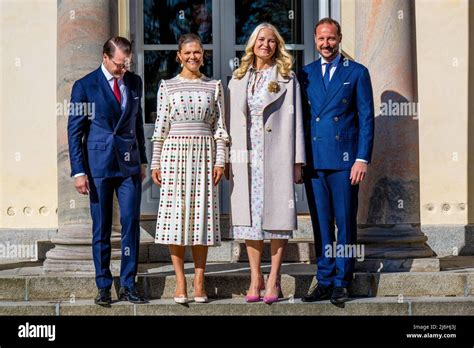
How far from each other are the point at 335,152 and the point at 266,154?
0.52m

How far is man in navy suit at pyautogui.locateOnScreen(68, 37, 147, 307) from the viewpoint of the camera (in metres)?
8.04

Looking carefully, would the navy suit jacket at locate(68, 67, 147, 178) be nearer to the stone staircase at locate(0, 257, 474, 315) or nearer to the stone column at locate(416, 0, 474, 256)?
the stone staircase at locate(0, 257, 474, 315)

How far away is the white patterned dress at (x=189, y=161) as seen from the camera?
312 inches

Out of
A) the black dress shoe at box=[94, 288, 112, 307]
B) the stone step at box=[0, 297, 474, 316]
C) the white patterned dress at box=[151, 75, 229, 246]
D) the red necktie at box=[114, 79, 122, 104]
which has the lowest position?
the stone step at box=[0, 297, 474, 316]

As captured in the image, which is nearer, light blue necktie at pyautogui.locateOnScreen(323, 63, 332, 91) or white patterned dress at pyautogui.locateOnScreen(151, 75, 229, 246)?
white patterned dress at pyautogui.locateOnScreen(151, 75, 229, 246)

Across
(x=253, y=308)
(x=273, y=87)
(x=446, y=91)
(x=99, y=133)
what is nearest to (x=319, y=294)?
(x=253, y=308)

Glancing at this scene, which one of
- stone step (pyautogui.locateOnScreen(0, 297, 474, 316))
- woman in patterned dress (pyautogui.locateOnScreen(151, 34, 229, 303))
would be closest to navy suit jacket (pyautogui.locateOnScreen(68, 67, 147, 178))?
woman in patterned dress (pyautogui.locateOnScreen(151, 34, 229, 303))

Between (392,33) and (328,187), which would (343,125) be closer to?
(328,187)

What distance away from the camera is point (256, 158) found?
8047 mm

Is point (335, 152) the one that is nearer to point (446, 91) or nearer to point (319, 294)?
point (319, 294)

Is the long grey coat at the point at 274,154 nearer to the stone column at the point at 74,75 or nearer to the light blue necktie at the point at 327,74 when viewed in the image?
the light blue necktie at the point at 327,74

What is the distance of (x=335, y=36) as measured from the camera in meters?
8.06

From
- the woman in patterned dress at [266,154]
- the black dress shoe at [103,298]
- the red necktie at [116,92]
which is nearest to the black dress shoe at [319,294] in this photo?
the woman in patterned dress at [266,154]

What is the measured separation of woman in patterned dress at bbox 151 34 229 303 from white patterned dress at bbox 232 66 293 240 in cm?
22
